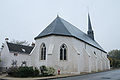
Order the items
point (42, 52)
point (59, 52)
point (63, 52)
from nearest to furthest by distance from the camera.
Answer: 1. point (59, 52)
2. point (63, 52)
3. point (42, 52)

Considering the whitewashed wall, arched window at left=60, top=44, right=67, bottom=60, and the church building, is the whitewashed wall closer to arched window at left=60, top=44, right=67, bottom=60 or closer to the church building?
the church building

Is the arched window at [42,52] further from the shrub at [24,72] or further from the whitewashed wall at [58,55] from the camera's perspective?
the shrub at [24,72]

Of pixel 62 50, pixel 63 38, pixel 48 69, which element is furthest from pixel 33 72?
pixel 63 38

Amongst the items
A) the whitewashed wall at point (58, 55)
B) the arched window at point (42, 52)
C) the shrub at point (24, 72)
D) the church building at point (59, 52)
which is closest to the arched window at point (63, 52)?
the church building at point (59, 52)

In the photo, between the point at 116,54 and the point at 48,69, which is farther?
the point at 116,54

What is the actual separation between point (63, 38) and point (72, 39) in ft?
5.15

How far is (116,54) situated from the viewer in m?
81.2

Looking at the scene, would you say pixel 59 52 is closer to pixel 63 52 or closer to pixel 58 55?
pixel 58 55

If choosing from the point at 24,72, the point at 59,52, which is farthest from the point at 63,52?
the point at 24,72

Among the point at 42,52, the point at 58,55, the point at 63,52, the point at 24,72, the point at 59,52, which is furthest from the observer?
the point at 42,52

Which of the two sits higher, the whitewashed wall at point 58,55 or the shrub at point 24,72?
the whitewashed wall at point 58,55

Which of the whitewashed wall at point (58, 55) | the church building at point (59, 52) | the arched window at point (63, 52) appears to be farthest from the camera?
the arched window at point (63, 52)

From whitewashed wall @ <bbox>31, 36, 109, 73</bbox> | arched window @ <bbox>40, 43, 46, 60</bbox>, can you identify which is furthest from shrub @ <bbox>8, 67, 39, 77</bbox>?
arched window @ <bbox>40, 43, 46, 60</bbox>

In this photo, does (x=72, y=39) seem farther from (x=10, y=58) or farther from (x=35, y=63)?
(x=10, y=58)
